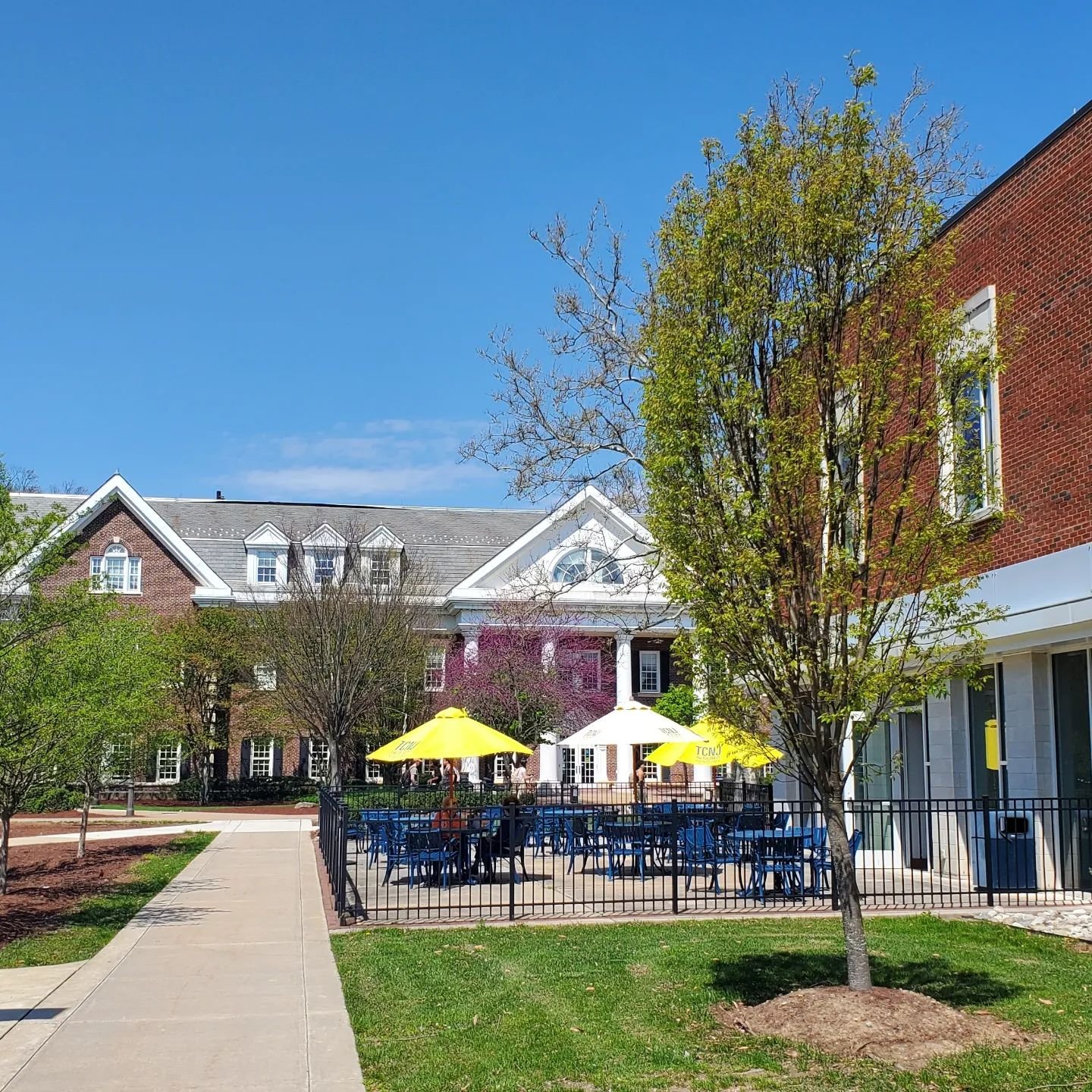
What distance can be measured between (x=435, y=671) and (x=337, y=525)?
9.04m

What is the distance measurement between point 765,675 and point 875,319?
2.63 meters

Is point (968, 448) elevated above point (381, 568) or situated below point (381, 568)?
below

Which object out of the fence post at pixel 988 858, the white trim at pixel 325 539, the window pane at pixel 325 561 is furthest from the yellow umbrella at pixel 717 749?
the white trim at pixel 325 539

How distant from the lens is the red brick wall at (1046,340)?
1380cm

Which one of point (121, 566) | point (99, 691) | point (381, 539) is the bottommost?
point (99, 691)

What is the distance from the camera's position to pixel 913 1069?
7070mm

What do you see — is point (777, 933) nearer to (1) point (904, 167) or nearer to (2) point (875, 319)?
(2) point (875, 319)

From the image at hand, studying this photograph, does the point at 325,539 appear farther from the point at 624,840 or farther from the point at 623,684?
the point at 624,840

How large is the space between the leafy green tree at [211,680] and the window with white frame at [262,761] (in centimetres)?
271

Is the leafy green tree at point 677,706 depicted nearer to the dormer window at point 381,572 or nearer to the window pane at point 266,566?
the dormer window at point 381,572

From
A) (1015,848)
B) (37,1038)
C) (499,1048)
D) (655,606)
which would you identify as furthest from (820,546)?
(655,606)

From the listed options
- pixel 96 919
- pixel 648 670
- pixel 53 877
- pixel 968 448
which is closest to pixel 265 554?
pixel 648 670

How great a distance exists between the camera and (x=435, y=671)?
40312mm

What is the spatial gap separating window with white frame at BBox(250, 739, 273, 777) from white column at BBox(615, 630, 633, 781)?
1239cm
